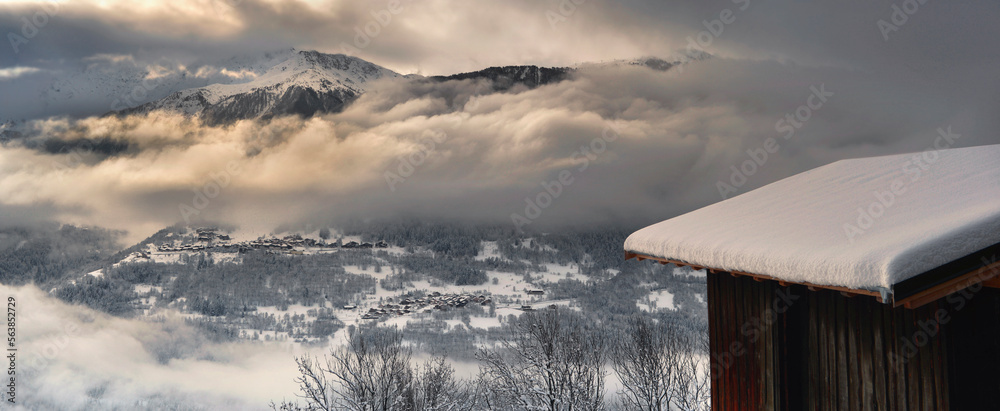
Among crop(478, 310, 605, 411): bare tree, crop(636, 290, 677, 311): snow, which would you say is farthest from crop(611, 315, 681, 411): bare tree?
crop(636, 290, 677, 311): snow

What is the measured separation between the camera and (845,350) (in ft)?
18.6

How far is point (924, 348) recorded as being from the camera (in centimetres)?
489

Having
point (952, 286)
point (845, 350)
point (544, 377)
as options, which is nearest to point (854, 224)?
point (952, 286)

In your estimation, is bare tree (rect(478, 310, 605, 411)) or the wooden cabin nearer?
the wooden cabin

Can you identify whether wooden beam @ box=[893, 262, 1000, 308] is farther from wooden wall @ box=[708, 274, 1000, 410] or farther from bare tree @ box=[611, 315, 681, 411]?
bare tree @ box=[611, 315, 681, 411]

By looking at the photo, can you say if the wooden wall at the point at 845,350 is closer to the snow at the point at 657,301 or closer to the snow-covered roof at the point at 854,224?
the snow-covered roof at the point at 854,224

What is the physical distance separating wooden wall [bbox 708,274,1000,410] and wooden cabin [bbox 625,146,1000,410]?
1 centimetres

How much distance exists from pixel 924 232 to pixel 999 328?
132cm

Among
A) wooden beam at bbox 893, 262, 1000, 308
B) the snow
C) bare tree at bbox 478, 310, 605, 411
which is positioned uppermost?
the snow

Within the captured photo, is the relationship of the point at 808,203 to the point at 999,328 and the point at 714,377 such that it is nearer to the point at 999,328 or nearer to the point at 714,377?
the point at 999,328

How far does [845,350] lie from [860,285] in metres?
2.04

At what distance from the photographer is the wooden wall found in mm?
4738

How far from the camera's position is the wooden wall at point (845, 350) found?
4.74 metres

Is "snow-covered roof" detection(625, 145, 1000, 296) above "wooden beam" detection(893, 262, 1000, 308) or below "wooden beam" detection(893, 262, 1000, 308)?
above
